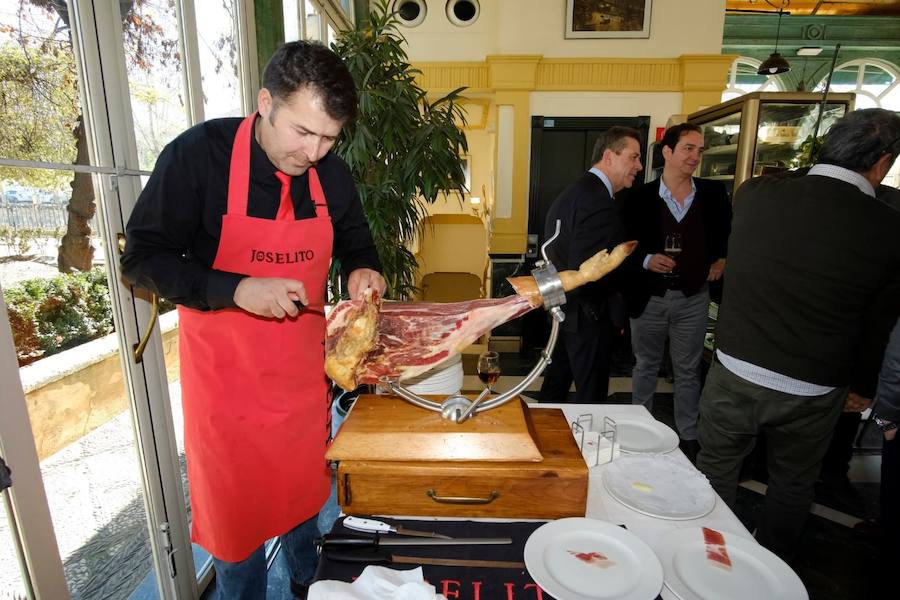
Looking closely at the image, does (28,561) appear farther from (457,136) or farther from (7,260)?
(457,136)

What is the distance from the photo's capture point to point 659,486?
4.19ft

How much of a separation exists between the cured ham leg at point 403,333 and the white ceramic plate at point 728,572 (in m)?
0.63

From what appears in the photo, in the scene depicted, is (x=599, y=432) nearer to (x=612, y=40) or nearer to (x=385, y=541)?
(x=385, y=541)

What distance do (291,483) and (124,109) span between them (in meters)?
1.35

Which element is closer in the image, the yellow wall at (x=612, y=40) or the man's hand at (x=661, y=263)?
the man's hand at (x=661, y=263)

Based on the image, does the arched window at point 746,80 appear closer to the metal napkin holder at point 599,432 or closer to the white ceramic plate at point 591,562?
the metal napkin holder at point 599,432

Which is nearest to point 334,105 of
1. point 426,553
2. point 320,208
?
point 320,208

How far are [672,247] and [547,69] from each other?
362 cm

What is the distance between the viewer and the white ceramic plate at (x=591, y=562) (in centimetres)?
92

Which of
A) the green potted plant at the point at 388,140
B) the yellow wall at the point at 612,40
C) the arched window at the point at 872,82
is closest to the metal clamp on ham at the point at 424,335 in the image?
the green potted plant at the point at 388,140

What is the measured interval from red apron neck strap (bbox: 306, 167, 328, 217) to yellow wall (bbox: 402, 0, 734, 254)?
452 cm

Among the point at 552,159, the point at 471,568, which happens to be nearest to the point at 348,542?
the point at 471,568

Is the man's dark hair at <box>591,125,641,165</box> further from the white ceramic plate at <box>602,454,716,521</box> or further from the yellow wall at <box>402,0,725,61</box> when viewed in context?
the yellow wall at <box>402,0,725,61</box>

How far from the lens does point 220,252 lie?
52.6 inches
